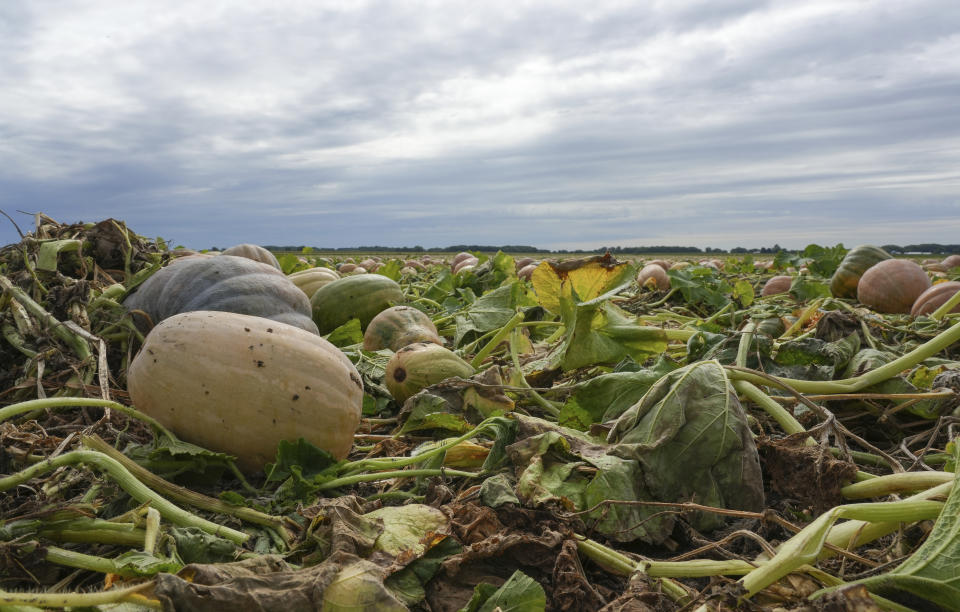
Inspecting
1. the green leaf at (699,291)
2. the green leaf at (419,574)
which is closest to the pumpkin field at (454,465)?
the green leaf at (419,574)

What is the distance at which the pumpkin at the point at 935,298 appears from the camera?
543cm

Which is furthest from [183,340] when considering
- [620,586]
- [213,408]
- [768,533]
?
[768,533]

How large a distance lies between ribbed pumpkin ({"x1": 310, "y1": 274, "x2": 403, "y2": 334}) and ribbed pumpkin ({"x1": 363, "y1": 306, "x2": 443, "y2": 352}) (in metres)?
0.92

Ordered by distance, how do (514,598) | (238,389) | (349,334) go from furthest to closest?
(349,334) < (238,389) < (514,598)

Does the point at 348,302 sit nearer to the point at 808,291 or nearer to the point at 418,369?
the point at 418,369

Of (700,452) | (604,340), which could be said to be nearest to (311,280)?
(604,340)

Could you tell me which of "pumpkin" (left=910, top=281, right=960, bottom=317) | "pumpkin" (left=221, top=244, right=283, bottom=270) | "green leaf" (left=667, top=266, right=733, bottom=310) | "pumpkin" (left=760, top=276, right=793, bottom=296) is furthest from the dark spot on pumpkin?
"pumpkin" (left=760, top=276, right=793, bottom=296)

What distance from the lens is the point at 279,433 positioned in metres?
2.49

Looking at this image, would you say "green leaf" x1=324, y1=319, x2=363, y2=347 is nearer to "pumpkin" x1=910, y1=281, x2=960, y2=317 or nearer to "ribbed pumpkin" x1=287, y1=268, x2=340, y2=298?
"ribbed pumpkin" x1=287, y1=268, x2=340, y2=298

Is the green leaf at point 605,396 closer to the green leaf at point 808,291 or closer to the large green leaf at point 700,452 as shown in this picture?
the large green leaf at point 700,452

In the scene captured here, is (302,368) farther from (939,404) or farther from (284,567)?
(939,404)

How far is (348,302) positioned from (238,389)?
2.98 metres

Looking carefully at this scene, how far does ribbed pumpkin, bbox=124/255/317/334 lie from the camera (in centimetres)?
397

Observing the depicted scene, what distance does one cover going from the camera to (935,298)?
5469 millimetres
